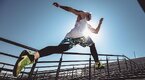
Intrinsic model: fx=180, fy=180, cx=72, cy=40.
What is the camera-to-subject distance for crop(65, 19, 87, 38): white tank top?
392 centimetres

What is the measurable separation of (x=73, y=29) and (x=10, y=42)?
1458 millimetres

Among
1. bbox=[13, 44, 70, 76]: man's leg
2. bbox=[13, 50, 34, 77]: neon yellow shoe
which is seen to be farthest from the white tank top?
bbox=[13, 50, 34, 77]: neon yellow shoe

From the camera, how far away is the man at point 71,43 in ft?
10.4

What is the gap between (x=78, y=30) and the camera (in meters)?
4.05

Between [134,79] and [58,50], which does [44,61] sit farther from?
[134,79]

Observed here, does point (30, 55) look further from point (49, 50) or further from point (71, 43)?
point (71, 43)

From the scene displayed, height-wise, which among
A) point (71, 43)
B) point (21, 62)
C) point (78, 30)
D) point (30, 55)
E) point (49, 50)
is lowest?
point (21, 62)

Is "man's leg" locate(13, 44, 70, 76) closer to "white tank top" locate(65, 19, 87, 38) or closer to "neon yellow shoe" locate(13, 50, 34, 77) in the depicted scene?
"neon yellow shoe" locate(13, 50, 34, 77)

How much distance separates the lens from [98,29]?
15.6ft

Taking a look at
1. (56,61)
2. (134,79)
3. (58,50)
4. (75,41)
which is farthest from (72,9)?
(134,79)

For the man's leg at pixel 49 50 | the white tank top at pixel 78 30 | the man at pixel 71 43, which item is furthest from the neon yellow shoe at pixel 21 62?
the white tank top at pixel 78 30

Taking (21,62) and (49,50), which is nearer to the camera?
(21,62)

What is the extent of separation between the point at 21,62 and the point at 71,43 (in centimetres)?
114

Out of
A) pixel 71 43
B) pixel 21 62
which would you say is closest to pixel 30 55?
pixel 21 62
